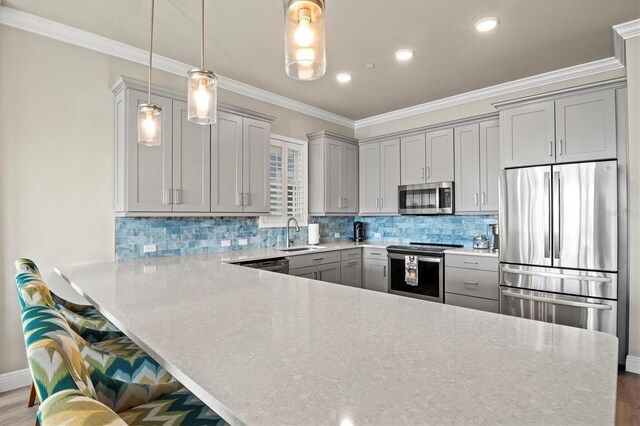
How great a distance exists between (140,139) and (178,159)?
3.60ft

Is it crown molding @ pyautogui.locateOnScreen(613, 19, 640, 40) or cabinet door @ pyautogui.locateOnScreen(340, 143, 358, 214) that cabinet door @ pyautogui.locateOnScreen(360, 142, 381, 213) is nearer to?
cabinet door @ pyautogui.locateOnScreen(340, 143, 358, 214)

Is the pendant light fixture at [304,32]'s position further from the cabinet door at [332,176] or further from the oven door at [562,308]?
the cabinet door at [332,176]

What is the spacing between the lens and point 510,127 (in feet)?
11.4

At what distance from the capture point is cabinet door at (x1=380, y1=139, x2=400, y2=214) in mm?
4699

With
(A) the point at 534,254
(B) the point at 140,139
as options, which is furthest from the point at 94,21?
(A) the point at 534,254

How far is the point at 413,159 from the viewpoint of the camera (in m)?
4.54

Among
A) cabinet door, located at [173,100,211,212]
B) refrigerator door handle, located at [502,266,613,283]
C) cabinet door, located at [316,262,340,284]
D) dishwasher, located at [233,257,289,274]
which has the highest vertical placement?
cabinet door, located at [173,100,211,212]

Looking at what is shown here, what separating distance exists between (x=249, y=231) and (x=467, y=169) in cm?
268

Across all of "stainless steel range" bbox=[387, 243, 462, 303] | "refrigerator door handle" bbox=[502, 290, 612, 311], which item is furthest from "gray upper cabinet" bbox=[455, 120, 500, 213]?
"refrigerator door handle" bbox=[502, 290, 612, 311]

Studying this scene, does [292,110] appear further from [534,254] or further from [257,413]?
[257,413]

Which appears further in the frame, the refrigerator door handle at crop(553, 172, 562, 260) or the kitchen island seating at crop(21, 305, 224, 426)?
the refrigerator door handle at crop(553, 172, 562, 260)

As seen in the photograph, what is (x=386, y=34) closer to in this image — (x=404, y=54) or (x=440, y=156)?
(x=404, y=54)

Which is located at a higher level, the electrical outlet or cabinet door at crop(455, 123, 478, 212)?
cabinet door at crop(455, 123, 478, 212)

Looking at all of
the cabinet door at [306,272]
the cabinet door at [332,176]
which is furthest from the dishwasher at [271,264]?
the cabinet door at [332,176]
